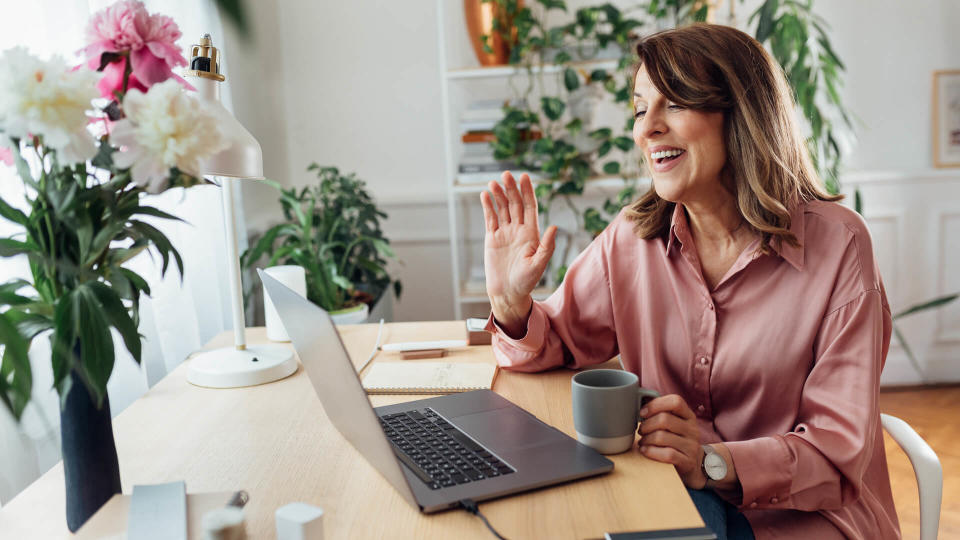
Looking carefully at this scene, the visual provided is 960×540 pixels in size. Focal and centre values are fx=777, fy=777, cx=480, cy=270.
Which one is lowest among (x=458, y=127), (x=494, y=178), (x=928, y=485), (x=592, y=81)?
(x=928, y=485)

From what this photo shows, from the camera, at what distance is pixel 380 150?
3.12m

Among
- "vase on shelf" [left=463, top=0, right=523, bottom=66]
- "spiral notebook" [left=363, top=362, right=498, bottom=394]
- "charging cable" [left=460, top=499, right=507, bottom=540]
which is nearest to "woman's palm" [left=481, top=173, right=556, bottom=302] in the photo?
"spiral notebook" [left=363, top=362, right=498, bottom=394]

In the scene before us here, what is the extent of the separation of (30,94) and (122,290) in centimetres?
19

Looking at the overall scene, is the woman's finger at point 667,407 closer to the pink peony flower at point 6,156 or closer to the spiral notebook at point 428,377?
the spiral notebook at point 428,377

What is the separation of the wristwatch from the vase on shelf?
2044 mm

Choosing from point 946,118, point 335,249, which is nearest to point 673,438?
point 335,249

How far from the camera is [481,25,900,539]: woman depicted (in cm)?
100

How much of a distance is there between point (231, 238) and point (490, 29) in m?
1.69

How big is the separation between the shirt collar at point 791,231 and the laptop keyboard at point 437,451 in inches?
19.5

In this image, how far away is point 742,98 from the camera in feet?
3.83

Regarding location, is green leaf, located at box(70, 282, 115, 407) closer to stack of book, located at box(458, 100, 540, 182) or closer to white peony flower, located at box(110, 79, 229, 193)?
white peony flower, located at box(110, 79, 229, 193)

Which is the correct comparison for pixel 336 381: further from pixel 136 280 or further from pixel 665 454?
pixel 665 454

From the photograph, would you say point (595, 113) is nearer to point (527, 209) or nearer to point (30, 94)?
point (527, 209)

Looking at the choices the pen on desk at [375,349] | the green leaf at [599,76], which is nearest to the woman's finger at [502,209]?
the pen on desk at [375,349]
